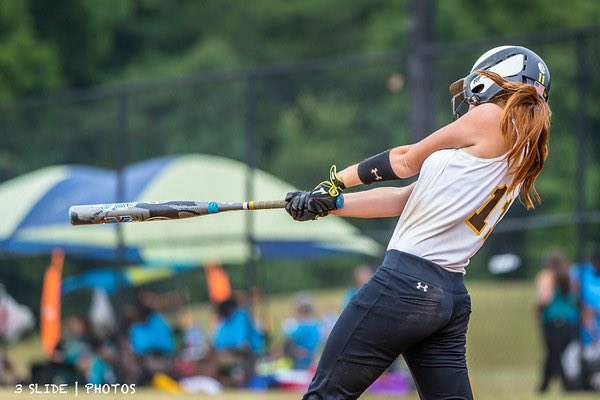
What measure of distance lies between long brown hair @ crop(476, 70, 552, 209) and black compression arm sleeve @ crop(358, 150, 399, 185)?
548 millimetres

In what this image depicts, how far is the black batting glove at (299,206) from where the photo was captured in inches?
209

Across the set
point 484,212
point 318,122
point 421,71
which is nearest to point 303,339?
point 318,122

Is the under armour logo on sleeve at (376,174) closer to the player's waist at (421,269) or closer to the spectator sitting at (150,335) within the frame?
the player's waist at (421,269)

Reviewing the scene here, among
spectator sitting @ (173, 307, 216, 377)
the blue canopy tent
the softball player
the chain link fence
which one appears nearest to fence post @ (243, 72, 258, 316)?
the chain link fence

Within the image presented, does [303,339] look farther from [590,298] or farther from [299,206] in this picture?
[299,206]

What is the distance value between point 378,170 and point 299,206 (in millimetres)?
411

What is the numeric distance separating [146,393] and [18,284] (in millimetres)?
6464

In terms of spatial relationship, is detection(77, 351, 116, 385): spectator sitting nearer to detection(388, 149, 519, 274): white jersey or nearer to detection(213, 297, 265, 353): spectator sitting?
detection(213, 297, 265, 353): spectator sitting

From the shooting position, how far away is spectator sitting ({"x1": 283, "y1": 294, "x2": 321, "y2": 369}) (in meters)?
14.1

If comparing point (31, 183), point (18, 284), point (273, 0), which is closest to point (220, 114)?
point (31, 183)

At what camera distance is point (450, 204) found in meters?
4.95

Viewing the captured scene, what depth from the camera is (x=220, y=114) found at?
14.2 metres

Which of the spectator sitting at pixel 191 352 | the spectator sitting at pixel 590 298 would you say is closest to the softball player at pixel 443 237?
the spectator sitting at pixel 590 298

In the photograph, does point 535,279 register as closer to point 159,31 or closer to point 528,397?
point 528,397
